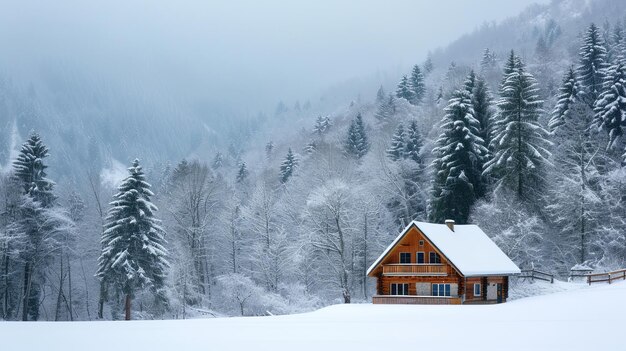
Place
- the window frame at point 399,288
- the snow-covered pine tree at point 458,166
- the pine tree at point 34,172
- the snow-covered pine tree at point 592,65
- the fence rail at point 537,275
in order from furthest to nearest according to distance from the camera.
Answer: the snow-covered pine tree at point 592,65 → the snow-covered pine tree at point 458,166 → the pine tree at point 34,172 → the fence rail at point 537,275 → the window frame at point 399,288

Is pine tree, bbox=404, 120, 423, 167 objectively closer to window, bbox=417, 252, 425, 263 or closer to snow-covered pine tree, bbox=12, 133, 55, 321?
window, bbox=417, 252, 425, 263

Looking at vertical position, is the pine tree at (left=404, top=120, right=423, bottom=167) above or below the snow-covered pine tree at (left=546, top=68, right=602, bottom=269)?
above

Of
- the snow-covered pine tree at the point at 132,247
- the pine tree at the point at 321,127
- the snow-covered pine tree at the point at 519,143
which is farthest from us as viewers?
the pine tree at the point at 321,127

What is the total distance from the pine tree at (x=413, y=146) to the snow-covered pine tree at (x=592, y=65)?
19824 millimetres

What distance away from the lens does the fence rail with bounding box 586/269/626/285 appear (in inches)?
1927

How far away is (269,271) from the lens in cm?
6781

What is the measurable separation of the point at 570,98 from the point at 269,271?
37.9 meters

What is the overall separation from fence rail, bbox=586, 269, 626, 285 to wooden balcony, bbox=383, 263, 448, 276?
1140 centimetres

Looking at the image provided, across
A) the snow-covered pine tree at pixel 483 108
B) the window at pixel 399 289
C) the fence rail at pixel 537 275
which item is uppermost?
the snow-covered pine tree at pixel 483 108

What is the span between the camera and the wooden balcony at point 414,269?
5053 centimetres

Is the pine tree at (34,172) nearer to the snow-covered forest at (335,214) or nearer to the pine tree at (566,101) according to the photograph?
the snow-covered forest at (335,214)

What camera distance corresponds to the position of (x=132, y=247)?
52250 millimetres

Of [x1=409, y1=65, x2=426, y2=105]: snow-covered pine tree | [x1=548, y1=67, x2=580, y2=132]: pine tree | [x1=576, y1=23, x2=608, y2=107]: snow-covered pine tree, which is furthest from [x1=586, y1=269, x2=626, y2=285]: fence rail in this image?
[x1=409, y1=65, x2=426, y2=105]: snow-covered pine tree

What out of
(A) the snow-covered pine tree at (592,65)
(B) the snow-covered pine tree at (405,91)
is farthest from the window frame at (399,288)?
(B) the snow-covered pine tree at (405,91)
